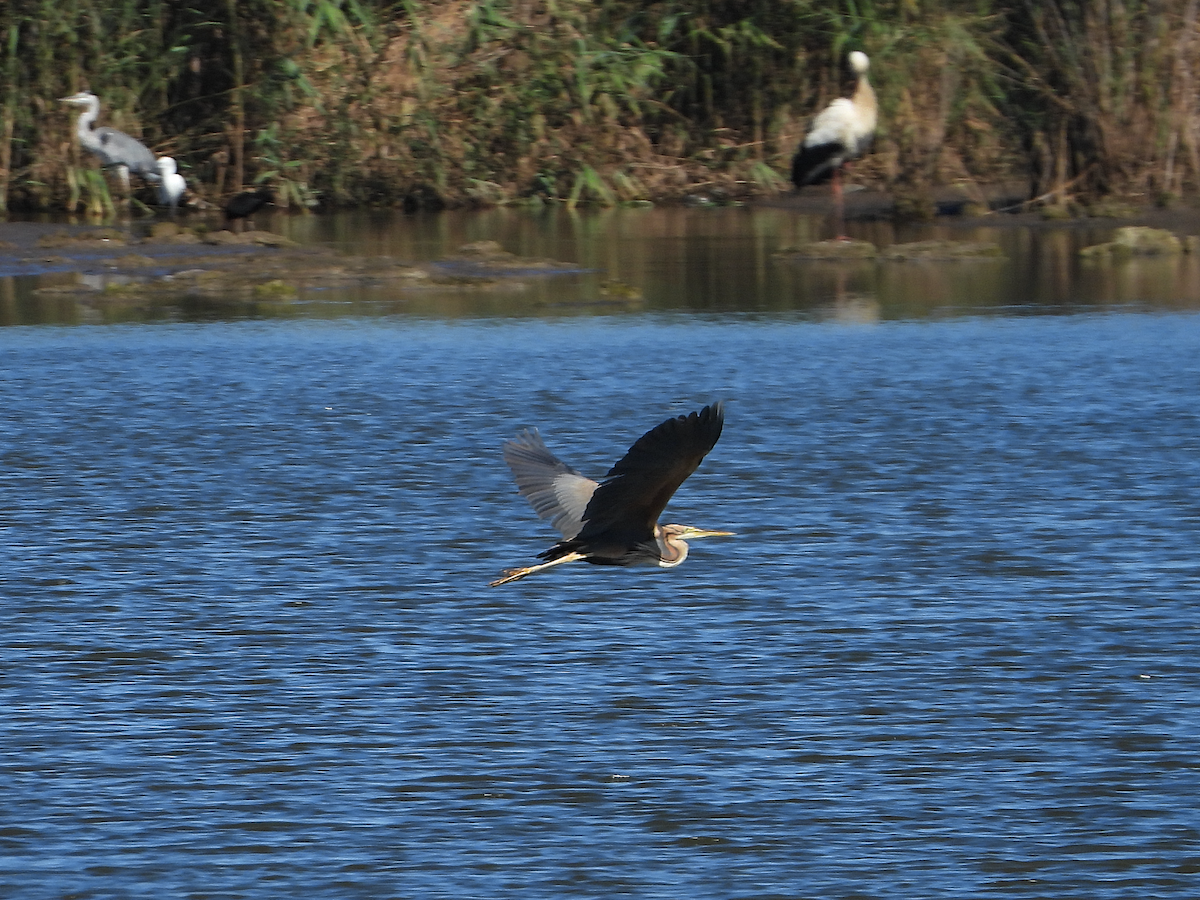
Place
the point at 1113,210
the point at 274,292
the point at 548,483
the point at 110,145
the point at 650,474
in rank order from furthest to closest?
the point at 110,145
the point at 1113,210
the point at 274,292
the point at 548,483
the point at 650,474

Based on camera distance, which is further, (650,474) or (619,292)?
(619,292)

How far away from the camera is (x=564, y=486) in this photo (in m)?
5.80

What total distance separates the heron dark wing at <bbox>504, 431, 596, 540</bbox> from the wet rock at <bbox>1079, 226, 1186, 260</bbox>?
35.5 feet

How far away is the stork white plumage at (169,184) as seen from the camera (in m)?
18.8

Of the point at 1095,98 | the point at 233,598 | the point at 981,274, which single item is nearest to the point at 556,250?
the point at 981,274

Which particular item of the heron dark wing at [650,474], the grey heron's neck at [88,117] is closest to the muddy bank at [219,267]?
the grey heron's neck at [88,117]

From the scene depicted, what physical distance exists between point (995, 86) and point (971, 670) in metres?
14.1

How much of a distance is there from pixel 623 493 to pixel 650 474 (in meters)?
0.18

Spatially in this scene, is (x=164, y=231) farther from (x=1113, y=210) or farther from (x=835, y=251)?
(x=1113, y=210)

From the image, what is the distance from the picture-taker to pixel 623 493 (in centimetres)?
527

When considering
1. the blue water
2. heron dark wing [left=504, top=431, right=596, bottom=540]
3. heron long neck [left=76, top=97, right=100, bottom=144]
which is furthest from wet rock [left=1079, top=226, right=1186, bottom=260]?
heron dark wing [left=504, top=431, right=596, bottom=540]

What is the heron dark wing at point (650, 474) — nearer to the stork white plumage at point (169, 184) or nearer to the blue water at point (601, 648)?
the blue water at point (601, 648)

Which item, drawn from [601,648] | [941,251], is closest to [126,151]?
[941,251]

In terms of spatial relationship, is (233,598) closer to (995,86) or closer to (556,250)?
(556,250)
